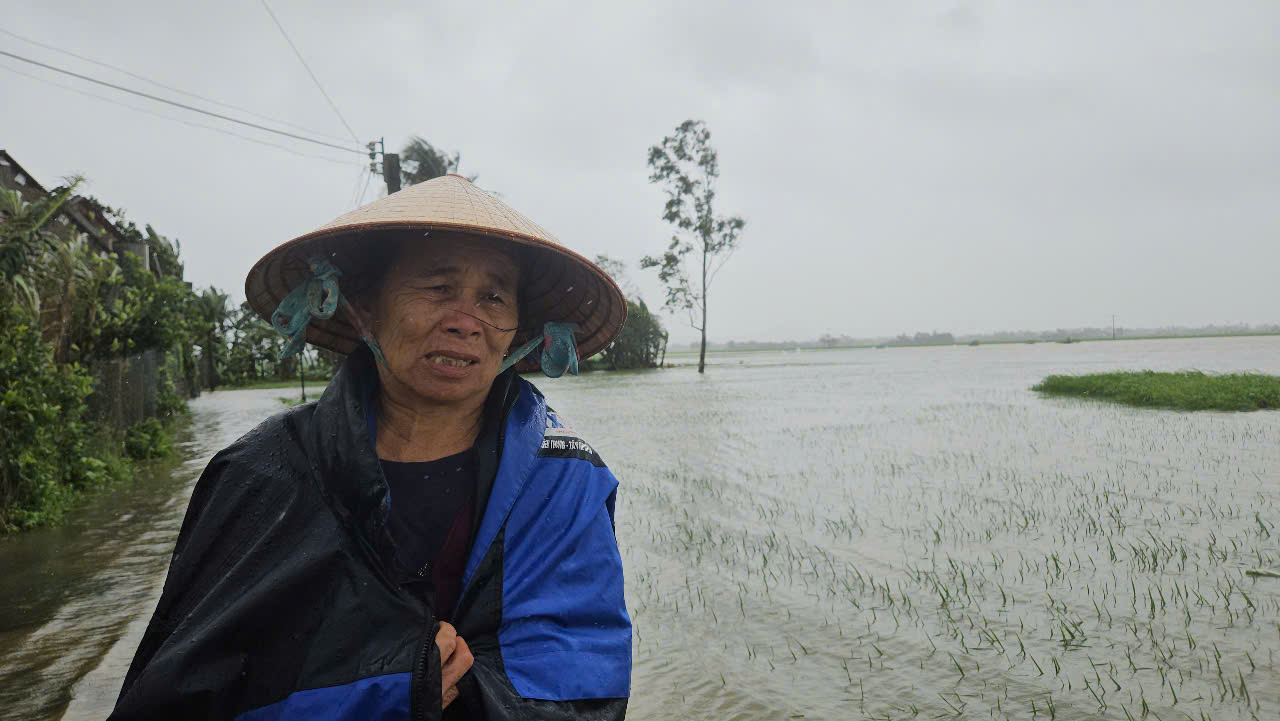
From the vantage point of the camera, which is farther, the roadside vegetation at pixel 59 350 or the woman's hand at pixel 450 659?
the roadside vegetation at pixel 59 350

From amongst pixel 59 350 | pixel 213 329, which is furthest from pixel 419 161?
pixel 213 329

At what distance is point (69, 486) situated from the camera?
24.3 ft

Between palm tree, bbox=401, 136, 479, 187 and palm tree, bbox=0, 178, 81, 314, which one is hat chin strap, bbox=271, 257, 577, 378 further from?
palm tree, bbox=401, 136, 479, 187

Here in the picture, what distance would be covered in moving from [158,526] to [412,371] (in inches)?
249

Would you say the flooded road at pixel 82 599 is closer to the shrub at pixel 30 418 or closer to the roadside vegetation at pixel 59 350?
the shrub at pixel 30 418

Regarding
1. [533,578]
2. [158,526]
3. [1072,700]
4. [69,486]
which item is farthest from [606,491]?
[69,486]

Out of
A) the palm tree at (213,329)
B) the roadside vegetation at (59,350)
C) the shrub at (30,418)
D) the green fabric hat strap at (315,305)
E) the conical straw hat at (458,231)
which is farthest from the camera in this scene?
the palm tree at (213,329)

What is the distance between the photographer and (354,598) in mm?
1499

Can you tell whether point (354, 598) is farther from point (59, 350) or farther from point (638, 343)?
point (638, 343)

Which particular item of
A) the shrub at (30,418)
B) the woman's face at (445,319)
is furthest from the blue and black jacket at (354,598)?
the shrub at (30,418)

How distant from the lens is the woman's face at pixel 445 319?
182 cm

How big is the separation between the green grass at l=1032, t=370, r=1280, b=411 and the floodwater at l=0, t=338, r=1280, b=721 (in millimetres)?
5336

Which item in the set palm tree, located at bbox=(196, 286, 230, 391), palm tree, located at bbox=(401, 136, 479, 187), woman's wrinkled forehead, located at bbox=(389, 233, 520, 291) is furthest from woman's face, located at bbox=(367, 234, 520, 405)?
palm tree, located at bbox=(196, 286, 230, 391)

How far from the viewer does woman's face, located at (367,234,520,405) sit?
182cm
